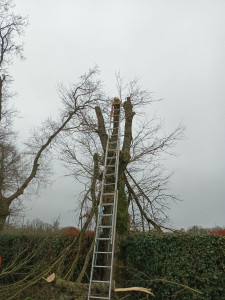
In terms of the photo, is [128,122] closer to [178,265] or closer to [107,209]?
[107,209]

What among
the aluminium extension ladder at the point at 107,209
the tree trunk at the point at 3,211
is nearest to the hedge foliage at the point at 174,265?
the aluminium extension ladder at the point at 107,209

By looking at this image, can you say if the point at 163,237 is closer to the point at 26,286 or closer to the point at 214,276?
the point at 214,276

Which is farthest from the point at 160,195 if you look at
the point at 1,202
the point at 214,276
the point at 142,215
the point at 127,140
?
the point at 1,202

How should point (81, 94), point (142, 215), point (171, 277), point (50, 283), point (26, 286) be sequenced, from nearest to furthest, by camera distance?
point (26, 286) → point (50, 283) → point (171, 277) → point (142, 215) → point (81, 94)

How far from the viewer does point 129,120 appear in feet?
27.1

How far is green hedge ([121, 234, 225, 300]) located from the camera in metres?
5.49

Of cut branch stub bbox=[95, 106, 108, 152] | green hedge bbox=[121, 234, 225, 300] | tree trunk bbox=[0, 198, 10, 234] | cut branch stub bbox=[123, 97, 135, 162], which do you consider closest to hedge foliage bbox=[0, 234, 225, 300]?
green hedge bbox=[121, 234, 225, 300]

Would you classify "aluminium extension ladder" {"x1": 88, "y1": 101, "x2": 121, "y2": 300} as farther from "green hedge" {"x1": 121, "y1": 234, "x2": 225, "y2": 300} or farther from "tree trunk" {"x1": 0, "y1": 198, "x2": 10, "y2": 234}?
"tree trunk" {"x1": 0, "y1": 198, "x2": 10, "y2": 234}

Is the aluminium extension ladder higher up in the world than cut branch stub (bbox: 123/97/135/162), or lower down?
lower down

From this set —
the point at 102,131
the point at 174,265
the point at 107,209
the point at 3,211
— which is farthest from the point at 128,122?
the point at 3,211

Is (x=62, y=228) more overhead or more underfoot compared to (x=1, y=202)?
more underfoot

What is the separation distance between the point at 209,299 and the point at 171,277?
2.59ft

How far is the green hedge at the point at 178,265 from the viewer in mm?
5492

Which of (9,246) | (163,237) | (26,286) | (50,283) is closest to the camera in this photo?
(26,286)
